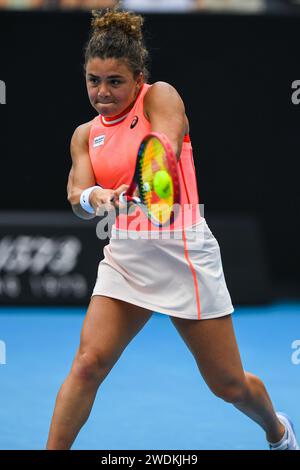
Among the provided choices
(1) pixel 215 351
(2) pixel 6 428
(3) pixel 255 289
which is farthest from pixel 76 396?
(3) pixel 255 289

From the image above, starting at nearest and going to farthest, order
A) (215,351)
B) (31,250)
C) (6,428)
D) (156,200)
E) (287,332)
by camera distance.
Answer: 1. (156,200)
2. (215,351)
3. (6,428)
4. (287,332)
5. (31,250)

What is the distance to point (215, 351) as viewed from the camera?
337cm

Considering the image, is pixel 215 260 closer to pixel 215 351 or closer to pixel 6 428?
pixel 215 351

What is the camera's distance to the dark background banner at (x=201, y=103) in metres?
7.52

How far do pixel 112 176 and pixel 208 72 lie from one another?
173 inches

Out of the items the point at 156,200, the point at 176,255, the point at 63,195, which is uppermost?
the point at 156,200

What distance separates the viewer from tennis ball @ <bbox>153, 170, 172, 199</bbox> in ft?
9.75

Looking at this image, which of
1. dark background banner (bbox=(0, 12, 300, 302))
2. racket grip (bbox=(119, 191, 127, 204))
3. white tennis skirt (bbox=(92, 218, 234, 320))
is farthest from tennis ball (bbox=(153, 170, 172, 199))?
dark background banner (bbox=(0, 12, 300, 302))

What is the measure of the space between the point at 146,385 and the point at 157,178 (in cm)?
237

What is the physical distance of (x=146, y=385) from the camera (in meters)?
5.17
